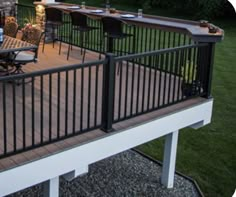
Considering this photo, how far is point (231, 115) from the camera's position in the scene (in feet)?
34.1

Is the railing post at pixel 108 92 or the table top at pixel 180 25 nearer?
the railing post at pixel 108 92

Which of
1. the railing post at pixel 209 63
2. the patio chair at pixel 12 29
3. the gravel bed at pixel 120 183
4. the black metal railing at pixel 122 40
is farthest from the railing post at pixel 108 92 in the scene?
the patio chair at pixel 12 29

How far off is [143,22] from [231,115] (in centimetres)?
412

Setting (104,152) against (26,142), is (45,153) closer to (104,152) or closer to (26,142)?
(26,142)

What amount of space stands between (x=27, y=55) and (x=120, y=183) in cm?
235

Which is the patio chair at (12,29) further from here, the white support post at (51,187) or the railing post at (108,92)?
the white support post at (51,187)

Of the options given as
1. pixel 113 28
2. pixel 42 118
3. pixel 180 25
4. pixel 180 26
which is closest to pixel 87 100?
pixel 42 118

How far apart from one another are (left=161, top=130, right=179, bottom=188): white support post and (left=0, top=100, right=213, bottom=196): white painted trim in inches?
18.3

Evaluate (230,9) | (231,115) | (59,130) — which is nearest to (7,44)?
(59,130)

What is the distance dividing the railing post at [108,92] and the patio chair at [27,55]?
177cm

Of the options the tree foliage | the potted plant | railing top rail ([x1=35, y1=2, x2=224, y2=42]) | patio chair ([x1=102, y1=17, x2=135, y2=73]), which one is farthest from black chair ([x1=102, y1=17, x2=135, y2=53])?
the tree foliage

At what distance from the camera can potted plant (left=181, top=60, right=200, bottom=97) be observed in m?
5.94

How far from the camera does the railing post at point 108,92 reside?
4621mm

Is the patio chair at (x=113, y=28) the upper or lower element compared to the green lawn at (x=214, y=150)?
upper
